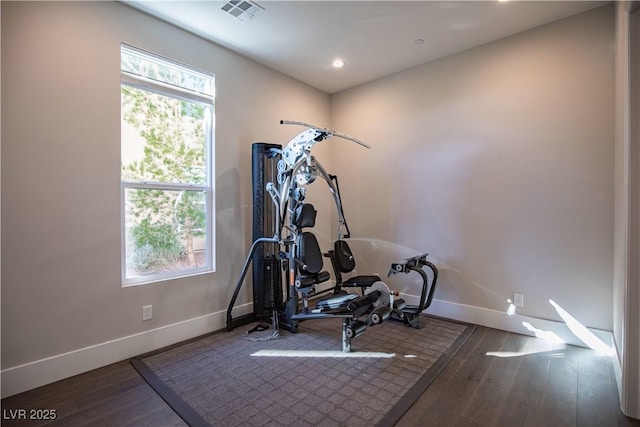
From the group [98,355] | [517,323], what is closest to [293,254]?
[98,355]

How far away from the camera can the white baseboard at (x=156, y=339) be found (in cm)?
214

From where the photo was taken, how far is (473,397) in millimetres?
2049

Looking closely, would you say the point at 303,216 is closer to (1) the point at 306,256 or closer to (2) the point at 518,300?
(1) the point at 306,256

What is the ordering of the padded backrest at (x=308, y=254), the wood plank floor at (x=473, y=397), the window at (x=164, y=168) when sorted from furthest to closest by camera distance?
the padded backrest at (x=308, y=254) < the window at (x=164, y=168) < the wood plank floor at (x=473, y=397)

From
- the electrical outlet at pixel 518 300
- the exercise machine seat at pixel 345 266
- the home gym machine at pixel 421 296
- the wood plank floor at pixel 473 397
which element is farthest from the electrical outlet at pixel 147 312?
the electrical outlet at pixel 518 300

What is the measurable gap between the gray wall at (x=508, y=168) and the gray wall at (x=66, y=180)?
8.53 feet

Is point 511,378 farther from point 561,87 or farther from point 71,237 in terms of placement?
point 71,237

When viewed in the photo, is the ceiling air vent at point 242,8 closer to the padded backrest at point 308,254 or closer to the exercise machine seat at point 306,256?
the exercise machine seat at point 306,256

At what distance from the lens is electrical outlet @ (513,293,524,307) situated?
3068 mm

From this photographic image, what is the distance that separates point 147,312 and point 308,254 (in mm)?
1523

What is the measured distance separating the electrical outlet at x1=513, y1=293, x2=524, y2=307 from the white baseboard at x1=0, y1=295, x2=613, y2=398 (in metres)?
0.11

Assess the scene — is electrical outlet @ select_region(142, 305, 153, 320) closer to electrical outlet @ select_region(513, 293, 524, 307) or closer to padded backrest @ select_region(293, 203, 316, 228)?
padded backrest @ select_region(293, 203, 316, 228)

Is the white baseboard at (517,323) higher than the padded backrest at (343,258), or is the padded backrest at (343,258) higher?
the padded backrest at (343,258)

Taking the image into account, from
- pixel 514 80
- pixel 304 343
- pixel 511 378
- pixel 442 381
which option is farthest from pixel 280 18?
pixel 511 378
